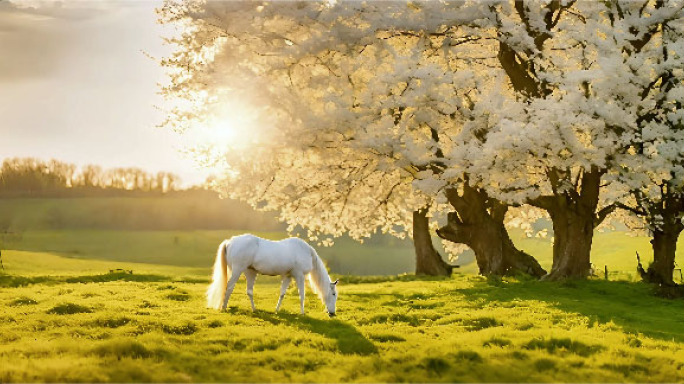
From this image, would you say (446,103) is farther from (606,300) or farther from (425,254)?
(425,254)

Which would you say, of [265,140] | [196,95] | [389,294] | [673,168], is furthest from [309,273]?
[673,168]

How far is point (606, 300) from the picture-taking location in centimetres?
2452

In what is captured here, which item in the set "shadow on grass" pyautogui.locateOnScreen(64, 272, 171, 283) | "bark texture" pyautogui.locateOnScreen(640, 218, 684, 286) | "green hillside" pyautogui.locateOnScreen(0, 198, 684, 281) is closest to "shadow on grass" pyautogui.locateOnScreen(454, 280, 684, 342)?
"bark texture" pyautogui.locateOnScreen(640, 218, 684, 286)

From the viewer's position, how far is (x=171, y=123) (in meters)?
28.7

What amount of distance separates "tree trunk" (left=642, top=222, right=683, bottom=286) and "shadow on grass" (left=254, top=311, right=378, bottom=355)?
18.1m

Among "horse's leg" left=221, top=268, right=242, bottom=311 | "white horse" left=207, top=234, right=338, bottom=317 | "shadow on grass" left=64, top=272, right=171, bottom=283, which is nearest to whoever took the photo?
"horse's leg" left=221, top=268, right=242, bottom=311

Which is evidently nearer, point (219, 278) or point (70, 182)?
point (219, 278)

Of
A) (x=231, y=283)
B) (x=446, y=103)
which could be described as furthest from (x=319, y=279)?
(x=446, y=103)

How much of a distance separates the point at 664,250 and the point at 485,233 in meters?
7.79

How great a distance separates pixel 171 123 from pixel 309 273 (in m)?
13.3

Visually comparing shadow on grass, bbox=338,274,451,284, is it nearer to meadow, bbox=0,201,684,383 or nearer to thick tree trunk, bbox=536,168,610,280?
thick tree trunk, bbox=536,168,610,280

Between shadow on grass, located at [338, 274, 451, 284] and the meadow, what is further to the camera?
shadow on grass, located at [338, 274, 451, 284]

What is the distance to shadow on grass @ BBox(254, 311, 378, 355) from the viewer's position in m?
13.7

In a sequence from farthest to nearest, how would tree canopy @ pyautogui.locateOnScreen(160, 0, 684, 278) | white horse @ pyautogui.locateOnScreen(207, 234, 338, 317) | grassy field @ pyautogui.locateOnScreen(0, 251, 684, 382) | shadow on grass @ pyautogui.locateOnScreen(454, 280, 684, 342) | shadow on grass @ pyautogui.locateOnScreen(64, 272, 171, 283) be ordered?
1. shadow on grass @ pyautogui.locateOnScreen(64, 272, 171, 283)
2. tree canopy @ pyautogui.locateOnScreen(160, 0, 684, 278)
3. shadow on grass @ pyautogui.locateOnScreen(454, 280, 684, 342)
4. white horse @ pyautogui.locateOnScreen(207, 234, 338, 317)
5. grassy field @ pyautogui.locateOnScreen(0, 251, 684, 382)
